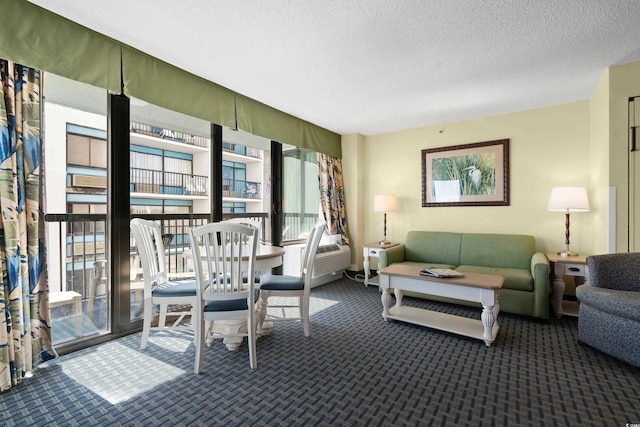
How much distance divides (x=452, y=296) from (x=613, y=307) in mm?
1094

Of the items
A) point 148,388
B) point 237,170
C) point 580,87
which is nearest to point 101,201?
point 148,388

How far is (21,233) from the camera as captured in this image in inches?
78.4

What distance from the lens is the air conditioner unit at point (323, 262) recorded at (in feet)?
14.3

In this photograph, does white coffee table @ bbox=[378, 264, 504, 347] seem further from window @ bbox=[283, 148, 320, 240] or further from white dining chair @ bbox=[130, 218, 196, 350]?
window @ bbox=[283, 148, 320, 240]

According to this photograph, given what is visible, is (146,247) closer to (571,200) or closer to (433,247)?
(433,247)

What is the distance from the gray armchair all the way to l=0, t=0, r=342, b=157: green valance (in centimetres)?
370

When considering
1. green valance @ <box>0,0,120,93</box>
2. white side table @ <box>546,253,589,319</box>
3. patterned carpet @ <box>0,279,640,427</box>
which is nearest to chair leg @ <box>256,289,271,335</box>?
patterned carpet @ <box>0,279,640,427</box>

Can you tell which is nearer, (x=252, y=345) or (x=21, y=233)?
(x=21, y=233)

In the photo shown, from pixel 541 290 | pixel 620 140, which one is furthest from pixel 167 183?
pixel 620 140

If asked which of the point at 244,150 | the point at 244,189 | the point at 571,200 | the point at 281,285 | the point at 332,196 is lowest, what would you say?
the point at 281,285

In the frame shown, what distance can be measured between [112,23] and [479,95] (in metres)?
3.67

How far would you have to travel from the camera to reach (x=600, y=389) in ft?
6.09

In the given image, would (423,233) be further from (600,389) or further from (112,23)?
(112,23)

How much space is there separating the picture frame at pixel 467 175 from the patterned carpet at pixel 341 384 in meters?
2.00
